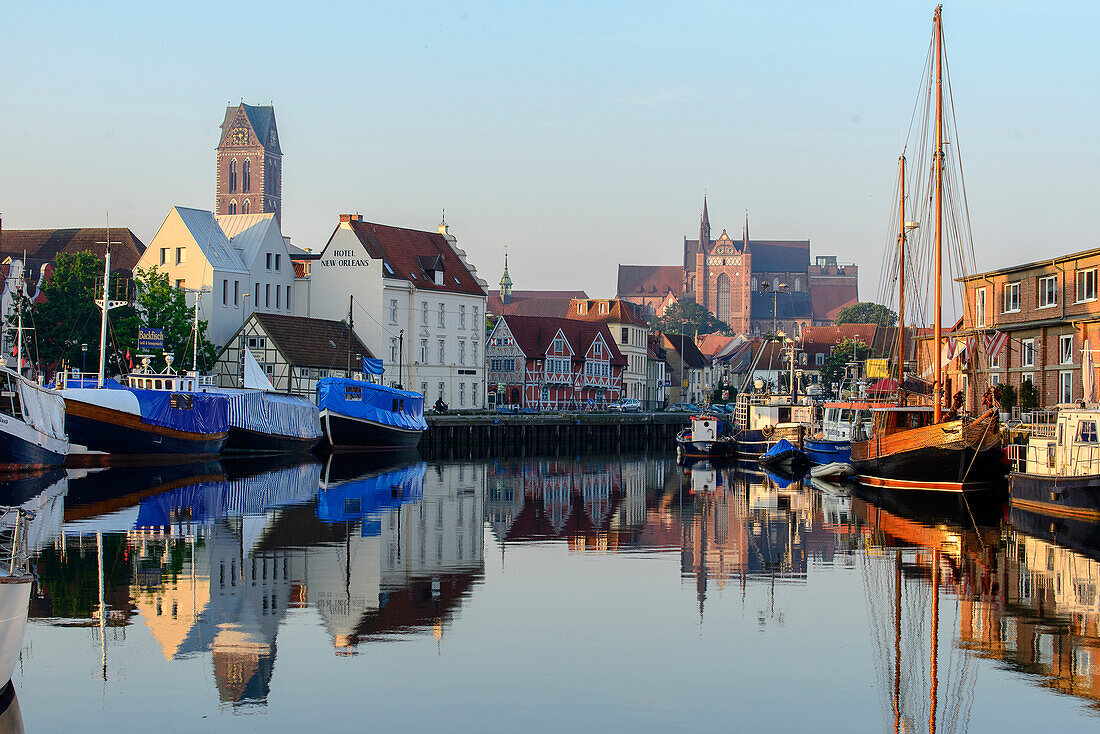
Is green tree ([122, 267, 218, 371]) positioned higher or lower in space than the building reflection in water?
higher

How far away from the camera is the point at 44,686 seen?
14008mm

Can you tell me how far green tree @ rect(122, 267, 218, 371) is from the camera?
67.3 metres

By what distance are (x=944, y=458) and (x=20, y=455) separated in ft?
95.8

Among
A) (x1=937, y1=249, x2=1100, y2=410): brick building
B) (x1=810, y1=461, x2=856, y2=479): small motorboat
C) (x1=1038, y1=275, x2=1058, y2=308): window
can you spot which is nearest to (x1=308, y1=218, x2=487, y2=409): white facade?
(x1=810, y1=461, x2=856, y2=479): small motorboat

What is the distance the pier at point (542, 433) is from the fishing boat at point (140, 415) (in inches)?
629

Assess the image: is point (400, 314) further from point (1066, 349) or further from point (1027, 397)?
point (1027, 397)

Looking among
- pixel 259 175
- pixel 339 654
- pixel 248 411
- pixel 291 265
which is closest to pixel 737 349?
pixel 259 175

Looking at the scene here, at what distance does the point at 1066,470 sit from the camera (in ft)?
104

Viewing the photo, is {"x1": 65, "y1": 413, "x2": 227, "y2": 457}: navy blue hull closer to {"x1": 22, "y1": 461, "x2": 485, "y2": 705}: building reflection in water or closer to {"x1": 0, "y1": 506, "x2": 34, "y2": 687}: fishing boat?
{"x1": 22, "y1": 461, "x2": 485, "y2": 705}: building reflection in water

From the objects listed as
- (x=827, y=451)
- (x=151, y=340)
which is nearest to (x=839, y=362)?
(x=827, y=451)

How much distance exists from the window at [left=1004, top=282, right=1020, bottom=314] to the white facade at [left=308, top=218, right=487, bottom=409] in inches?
1735

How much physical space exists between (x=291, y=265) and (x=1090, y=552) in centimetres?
6932

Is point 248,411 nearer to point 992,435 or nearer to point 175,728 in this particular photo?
point 992,435

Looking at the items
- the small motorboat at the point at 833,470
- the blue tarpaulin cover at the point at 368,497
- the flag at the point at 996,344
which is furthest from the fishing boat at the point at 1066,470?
the blue tarpaulin cover at the point at 368,497
